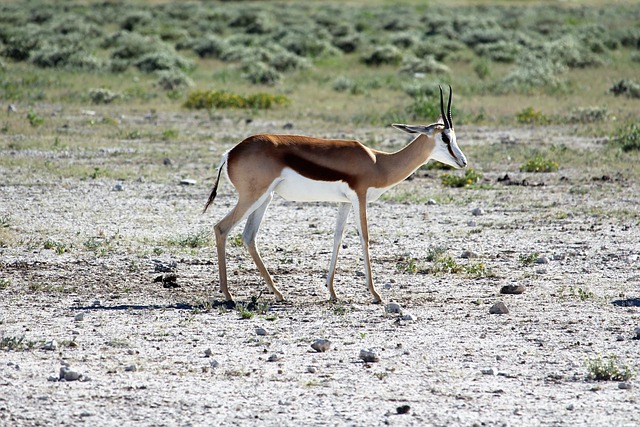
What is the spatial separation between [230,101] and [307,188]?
1539cm

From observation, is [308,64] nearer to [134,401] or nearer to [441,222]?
[441,222]

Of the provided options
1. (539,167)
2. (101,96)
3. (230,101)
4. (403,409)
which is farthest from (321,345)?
(101,96)

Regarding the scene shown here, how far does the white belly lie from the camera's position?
923cm

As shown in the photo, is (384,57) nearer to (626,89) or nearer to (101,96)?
(626,89)

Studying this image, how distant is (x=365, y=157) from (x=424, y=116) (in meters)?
13.1

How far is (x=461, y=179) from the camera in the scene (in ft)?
52.2

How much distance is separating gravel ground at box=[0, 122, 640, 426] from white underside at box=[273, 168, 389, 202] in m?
0.96

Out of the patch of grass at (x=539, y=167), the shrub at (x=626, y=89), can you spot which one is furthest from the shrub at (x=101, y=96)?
the shrub at (x=626, y=89)

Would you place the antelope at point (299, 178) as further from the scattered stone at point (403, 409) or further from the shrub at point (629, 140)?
→ the shrub at point (629, 140)

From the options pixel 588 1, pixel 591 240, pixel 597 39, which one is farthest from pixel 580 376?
pixel 588 1

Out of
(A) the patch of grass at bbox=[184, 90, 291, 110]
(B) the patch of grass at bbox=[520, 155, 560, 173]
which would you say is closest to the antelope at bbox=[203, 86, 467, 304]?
(B) the patch of grass at bbox=[520, 155, 560, 173]

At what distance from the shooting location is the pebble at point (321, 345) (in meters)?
7.58

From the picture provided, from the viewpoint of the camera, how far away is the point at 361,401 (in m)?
6.49

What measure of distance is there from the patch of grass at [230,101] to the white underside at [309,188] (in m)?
14.7
